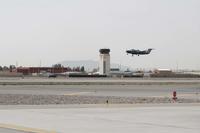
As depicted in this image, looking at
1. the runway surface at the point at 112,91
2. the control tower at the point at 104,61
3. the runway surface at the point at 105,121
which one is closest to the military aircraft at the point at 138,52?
the control tower at the point at 104,61

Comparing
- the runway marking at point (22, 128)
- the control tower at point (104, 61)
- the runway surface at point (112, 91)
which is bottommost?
the runway marking at point (22, 128)

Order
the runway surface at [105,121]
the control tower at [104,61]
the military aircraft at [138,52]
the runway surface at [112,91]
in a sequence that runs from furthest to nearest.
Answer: the military aircraft at [138,52], the control tower at [104,61], the runway surface at [112,91], the runway surface at [105,121]

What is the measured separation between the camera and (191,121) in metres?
17.8

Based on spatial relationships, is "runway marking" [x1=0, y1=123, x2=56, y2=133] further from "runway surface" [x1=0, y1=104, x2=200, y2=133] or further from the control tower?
the control tower

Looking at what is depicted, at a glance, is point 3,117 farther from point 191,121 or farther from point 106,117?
point 191,121

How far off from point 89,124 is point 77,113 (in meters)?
4.10

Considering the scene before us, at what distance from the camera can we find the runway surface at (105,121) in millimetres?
15570

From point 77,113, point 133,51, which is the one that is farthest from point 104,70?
point 77,113

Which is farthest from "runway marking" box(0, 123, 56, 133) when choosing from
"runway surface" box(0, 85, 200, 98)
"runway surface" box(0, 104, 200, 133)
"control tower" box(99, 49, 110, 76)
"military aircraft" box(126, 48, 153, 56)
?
"military aircraft" box(126, 48, 153, 56)

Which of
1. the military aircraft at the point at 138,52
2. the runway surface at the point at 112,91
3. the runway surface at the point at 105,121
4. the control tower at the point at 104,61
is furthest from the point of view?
the military aircraft at the point at 138,52

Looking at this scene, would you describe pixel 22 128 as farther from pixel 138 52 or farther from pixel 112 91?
pixel 138 52

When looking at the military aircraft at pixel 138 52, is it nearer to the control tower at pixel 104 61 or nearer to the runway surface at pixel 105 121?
the control tower at pixel 104 61

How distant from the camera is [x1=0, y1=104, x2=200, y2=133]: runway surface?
15570 millimetres

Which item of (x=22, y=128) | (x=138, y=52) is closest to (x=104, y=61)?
(x=138, y=52)
